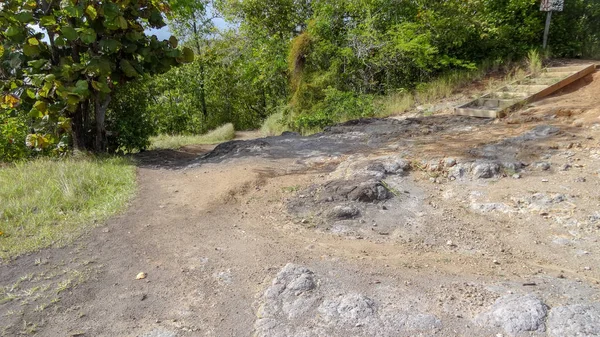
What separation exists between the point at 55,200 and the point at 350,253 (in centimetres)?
344

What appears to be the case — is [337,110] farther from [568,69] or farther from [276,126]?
[568,69]

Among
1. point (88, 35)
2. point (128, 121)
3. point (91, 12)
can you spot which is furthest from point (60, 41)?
point (128, 121)

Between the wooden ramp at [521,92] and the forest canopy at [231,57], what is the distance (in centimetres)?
199

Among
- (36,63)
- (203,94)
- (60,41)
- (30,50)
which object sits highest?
(60,41)

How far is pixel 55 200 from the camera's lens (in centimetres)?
475

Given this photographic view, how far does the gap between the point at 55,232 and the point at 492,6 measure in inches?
470

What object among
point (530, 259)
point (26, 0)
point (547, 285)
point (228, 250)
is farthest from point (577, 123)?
point (26, 0)

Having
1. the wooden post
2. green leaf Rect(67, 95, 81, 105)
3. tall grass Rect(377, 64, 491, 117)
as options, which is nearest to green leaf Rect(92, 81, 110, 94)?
green leaf Rect(67, 95, 81, 105)

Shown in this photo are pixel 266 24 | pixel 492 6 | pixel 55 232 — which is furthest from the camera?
pixel 266 24

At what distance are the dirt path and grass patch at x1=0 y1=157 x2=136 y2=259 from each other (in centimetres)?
23

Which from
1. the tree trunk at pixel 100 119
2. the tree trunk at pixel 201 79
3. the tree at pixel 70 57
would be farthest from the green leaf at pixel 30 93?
the tree trunk at pixel 201 79

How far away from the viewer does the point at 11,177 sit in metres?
5.60

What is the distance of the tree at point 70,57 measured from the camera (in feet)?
20.8

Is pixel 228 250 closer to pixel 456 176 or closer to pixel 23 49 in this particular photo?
pixel 456 176
